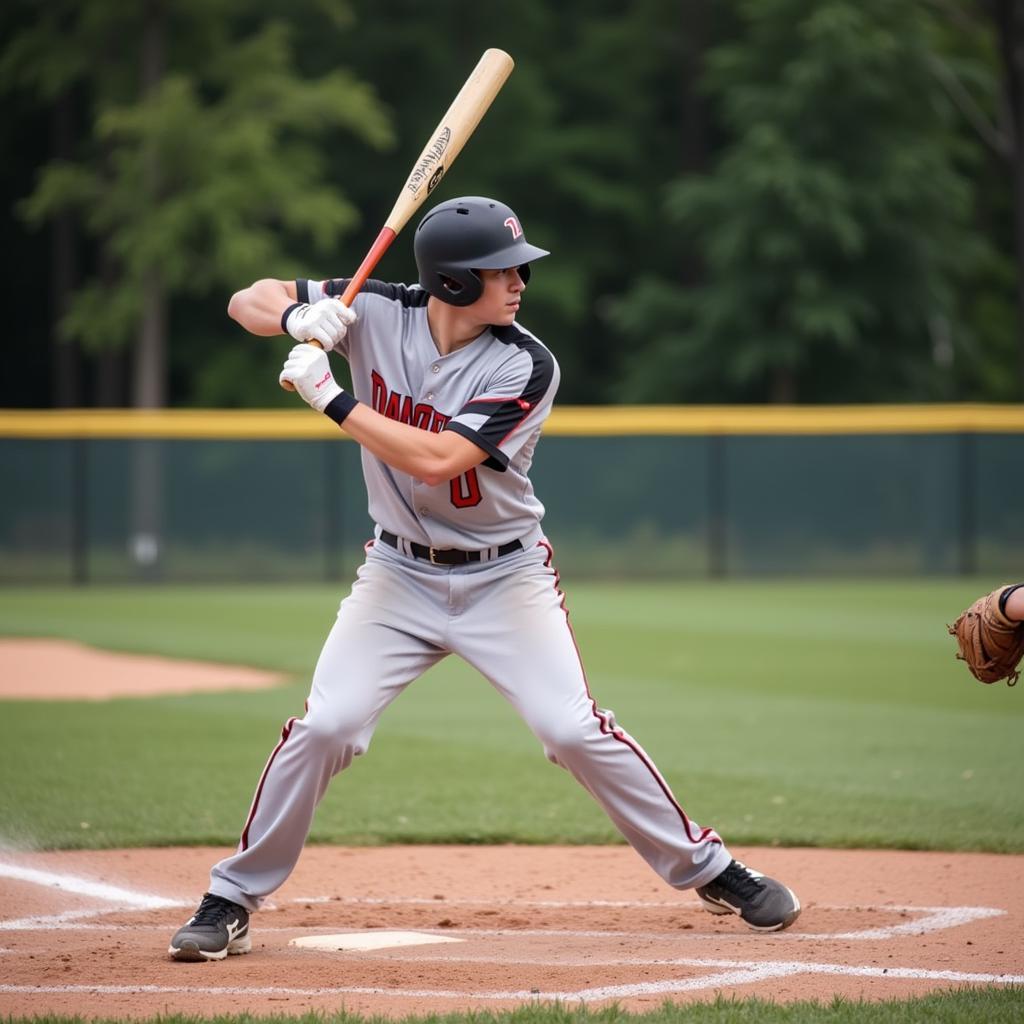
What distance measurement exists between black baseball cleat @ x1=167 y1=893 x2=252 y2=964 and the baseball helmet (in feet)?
5.86

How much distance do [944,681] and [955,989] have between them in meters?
6.99

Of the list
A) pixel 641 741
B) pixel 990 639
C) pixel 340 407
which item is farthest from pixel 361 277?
pixel 641 741

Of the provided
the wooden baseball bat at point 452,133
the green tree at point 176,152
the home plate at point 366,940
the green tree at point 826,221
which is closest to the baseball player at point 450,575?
the home plate at point 366,940

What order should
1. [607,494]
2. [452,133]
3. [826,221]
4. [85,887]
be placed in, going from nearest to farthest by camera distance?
1. [452,133]
2. [85,887]
3. [607,494]
4. [826,221]

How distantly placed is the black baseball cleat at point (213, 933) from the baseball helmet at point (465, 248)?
1.78 meters

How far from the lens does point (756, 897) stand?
187 inches

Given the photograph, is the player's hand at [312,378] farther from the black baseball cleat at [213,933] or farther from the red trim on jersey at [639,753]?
the black baseball cleat at [213,933]

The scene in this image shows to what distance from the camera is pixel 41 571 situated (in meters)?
18.4

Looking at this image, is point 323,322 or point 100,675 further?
point 100,675

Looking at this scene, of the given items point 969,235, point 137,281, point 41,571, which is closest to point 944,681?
point 41,571

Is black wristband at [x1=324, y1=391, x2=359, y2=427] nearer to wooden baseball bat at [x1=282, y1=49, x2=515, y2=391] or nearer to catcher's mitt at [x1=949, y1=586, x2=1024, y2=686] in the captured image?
wooden baseball bat at [x1=282, y1=49, x2=515, y2=391]

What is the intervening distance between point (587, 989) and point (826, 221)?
20.7 m

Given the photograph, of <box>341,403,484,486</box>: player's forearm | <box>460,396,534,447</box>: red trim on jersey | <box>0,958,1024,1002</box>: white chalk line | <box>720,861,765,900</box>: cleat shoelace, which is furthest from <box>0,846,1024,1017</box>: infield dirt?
<box>460,396,534,447</box>: red trim on jersey

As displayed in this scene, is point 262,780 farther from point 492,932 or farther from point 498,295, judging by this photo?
point 498,295
